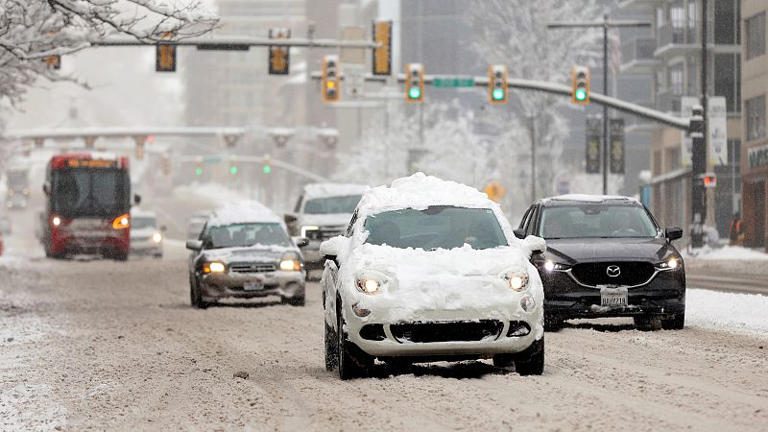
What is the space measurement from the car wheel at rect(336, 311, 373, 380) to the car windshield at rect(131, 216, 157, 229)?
149ft

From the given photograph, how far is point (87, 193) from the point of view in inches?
2098

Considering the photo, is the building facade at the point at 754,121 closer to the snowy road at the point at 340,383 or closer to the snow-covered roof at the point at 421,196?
the snowy road at the point at 340,383

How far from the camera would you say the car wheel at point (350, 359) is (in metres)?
13.7

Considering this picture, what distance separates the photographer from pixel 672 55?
81.1 metres

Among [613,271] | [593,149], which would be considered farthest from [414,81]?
[613,271]

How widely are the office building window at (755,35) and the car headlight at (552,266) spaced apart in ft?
155

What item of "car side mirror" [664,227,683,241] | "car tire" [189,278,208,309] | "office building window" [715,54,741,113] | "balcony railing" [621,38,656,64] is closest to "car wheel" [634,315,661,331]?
"car side mirror" [664,227,683,241]

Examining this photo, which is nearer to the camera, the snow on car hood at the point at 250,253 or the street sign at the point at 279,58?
the snow on car hood at the point at 250,253

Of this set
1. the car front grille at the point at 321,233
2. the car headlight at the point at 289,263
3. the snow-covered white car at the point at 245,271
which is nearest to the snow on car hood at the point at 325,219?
the car front grille at the point at 321,233

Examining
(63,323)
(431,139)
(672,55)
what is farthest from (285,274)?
(431,139)

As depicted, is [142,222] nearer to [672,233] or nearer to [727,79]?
[727,79]

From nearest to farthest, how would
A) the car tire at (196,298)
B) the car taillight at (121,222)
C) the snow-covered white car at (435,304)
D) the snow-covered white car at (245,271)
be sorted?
the snow-covered white car at (435,304) < the snow-covered white car at (245,271) < the car tire at (196,298) < the car taillight at (121,222)

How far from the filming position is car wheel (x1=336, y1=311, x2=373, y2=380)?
13686mm

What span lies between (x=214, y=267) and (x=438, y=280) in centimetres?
Answer: 1344
